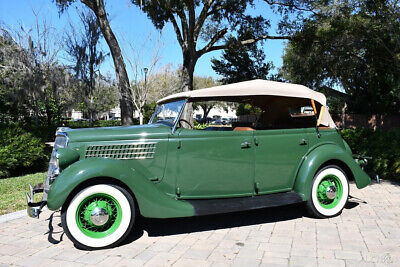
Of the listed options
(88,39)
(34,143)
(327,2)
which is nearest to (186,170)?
(34,143)

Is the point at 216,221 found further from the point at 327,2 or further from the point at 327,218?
Result: the point at 327,2

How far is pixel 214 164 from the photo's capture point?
360 cm

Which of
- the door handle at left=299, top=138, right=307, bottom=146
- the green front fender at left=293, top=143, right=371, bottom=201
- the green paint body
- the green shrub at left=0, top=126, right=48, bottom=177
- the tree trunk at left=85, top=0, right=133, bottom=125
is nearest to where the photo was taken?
the green paint body

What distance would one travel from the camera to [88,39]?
1363 centimetres

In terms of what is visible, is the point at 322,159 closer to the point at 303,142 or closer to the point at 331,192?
the point at 303,142

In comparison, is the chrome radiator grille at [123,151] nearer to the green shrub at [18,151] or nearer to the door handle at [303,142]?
the door handle at [303,142]

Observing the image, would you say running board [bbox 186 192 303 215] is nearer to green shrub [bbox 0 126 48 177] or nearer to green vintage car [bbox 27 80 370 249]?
green vintage car [bbox 27 80 370 249]

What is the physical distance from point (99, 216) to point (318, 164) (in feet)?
9.36

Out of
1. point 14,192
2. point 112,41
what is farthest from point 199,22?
point 14,192

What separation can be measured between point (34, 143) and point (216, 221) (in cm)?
583

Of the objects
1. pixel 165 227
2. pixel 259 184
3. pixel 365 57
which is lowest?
pixel 165 227

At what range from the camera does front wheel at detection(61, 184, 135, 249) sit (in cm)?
305

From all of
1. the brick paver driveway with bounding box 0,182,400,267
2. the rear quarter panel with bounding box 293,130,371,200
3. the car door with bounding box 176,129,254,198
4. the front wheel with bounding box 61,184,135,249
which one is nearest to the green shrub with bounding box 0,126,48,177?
the brick paver driveway with bounding box 0,182,400,267

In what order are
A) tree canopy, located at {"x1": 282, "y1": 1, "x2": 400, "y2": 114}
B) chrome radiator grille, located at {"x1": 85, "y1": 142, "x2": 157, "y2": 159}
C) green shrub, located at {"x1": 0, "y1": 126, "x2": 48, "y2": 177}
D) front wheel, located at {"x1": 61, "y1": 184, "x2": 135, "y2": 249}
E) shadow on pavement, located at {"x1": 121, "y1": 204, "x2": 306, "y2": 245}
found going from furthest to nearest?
tree canopy, located at {"x1": 282, "y1": 1, "x2": 400, "y2": 114}
green shrub, located at {"x1": 0, "y1": 126, "x2": 48, "y2": 177}
shadow on pavement, located at {"x1": 121, "y1": 204, "x2": 306, "y2": 245}
chrome radiator grille, located at {"x1": 85, "y1": 142, "x2": 157, "y2": 159}
front wheel, located at {"x1": 61, "y1": 184, "x2": 135, "y2": 249}
